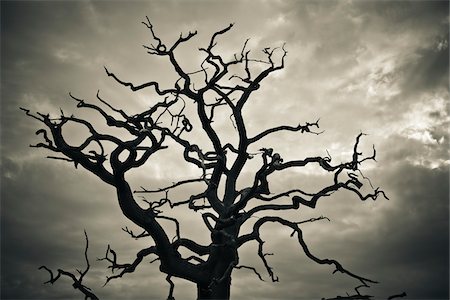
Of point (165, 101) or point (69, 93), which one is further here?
point (165, 101)

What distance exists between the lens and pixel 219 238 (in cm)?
→ 1189

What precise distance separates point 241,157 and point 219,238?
2622mm

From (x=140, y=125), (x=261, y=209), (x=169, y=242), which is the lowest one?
(x=169, y=242)

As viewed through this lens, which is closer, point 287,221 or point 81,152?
point 81,152

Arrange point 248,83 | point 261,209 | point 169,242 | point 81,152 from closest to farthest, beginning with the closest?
point 81,152 < point 169,242 < point 261,209 < point 248,83

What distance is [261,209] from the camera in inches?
501

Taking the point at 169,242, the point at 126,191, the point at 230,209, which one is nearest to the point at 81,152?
the point at 126,191

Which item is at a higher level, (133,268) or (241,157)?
(241,157)

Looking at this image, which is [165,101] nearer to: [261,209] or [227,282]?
[261,209]

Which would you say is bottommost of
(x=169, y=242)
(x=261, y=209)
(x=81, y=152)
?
(x=169, y=242)

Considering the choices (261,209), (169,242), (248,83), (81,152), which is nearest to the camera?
(81,152)

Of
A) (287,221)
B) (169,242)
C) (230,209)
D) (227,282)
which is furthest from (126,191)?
(287,221)

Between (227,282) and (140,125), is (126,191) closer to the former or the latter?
(140,125)

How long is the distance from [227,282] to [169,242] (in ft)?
5.94
